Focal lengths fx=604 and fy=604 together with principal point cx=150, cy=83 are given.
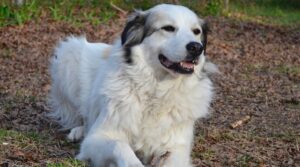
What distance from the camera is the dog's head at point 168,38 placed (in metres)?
4.35

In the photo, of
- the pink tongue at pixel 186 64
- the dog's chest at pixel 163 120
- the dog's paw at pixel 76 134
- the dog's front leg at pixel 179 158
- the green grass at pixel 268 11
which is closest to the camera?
the dog's front leg at pixel 179 158

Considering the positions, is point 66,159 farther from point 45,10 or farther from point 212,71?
point 45,10

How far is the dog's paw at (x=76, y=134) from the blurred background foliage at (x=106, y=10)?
5780mm

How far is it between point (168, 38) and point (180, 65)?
229 millimetres

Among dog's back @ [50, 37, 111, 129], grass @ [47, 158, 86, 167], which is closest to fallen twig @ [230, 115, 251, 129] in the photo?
dog's back @ [50, 37, 111, 129]

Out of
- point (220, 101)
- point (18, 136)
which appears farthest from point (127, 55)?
point (220, 101)

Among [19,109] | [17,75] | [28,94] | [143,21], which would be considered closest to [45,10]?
[17,75]

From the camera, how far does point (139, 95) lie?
4574 mm

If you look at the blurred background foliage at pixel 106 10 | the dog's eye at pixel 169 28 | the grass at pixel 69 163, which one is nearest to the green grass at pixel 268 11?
the blurred background foliage at pixel 106 10

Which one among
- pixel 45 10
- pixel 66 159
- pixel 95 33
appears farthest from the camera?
pixel 45 10

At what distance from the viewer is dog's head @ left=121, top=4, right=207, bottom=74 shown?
4348 mm

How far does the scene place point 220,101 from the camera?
23.4 ft

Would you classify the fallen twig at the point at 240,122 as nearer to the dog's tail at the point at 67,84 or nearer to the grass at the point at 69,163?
the dog's tail at the point at 67,84

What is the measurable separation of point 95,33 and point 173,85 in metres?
6.72
